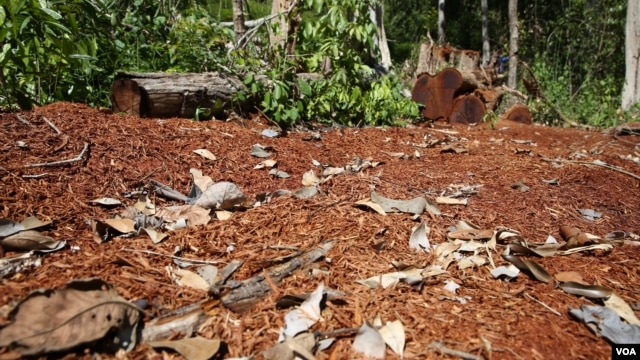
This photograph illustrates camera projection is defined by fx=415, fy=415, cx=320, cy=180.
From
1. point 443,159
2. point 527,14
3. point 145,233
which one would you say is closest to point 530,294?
point 145,233

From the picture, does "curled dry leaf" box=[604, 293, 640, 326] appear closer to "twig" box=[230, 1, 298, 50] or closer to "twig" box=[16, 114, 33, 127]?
"twig" box=[16, 114, 33, 127]

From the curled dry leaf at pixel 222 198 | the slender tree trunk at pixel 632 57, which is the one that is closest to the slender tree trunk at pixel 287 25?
the curled dry leaf at pixel 222 198

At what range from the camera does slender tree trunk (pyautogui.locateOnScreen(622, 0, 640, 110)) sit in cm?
862

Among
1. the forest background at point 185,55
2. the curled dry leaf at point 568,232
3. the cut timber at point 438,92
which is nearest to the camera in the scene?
the curled dry leaf at point 568,232

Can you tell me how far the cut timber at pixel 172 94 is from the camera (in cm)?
327

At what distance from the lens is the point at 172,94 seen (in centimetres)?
343

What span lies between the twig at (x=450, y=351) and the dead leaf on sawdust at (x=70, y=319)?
0.85 m

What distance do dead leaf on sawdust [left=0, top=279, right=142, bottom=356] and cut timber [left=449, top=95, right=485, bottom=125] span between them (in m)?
6.07

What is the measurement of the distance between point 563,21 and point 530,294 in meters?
12.9

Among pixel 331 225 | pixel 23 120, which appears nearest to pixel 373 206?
pixel 331 225

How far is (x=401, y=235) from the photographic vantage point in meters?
1.86

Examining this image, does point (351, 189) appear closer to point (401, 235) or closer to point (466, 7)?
point (401, 235)

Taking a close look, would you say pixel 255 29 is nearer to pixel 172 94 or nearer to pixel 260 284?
pixel 172 94

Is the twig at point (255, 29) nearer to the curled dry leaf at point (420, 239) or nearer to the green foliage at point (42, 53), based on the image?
the green foliage at point (42, 53)
